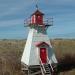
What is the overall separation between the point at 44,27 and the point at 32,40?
6.48ft

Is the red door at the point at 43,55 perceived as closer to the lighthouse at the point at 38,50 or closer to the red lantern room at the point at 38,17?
the lighthouse at the point at 38,50

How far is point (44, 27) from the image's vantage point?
31.5m

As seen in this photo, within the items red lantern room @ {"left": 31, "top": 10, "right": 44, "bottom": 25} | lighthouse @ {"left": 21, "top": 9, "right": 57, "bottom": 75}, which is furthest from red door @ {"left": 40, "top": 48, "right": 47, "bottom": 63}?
red lantern room @ {"left": 31, "top": 10, "right": 44, "bottom": 25}

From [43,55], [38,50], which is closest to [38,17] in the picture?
[38,50]

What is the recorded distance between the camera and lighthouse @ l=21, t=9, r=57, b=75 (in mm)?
30250

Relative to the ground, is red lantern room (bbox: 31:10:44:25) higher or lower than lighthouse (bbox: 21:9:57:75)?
higher

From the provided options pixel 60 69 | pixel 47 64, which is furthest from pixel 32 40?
pixel 60 69

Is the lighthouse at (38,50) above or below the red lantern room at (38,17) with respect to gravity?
below

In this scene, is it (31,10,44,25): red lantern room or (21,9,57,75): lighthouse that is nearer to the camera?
(21,9,57,75): lighthouse

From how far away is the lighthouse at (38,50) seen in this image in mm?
30250

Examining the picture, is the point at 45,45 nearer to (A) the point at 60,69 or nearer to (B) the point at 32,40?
(B) the point at 32,40

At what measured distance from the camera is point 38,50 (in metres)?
30.6

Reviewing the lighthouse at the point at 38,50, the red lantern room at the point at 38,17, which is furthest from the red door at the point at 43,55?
the red lantern room at the point at 38,17

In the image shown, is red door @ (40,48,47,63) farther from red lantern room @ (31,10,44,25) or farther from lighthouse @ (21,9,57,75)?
red lantern room @ (31,10,44,25)
